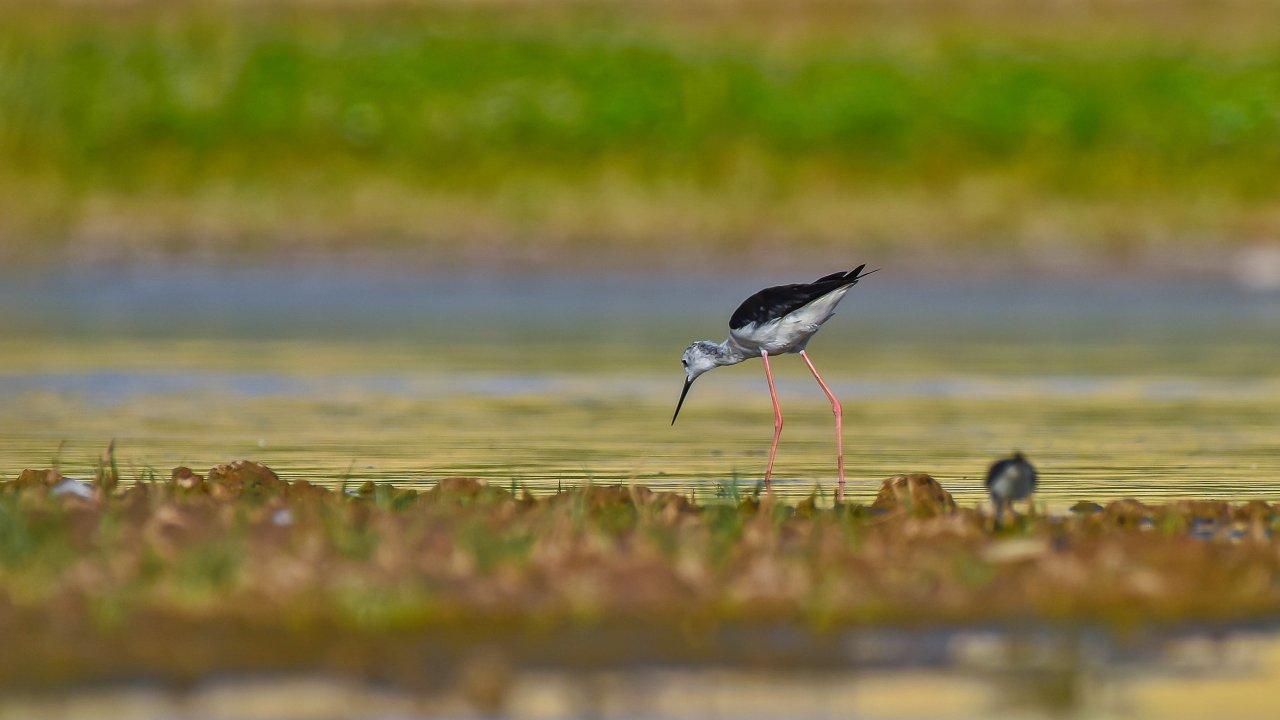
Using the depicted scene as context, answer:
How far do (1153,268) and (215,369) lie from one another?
45.6ft

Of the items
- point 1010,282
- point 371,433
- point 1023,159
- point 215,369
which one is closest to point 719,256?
point 1010,282

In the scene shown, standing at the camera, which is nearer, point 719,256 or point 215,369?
point 215,369

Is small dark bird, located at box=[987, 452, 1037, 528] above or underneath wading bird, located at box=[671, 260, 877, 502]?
underneath

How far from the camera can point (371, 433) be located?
531 inches

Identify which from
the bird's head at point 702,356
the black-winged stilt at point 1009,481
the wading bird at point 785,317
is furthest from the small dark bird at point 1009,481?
the bird's head at point 702,356

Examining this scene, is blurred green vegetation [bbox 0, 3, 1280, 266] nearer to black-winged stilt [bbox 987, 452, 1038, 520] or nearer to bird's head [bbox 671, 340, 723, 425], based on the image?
bird's head [bbox 671, 340, 723, 425]

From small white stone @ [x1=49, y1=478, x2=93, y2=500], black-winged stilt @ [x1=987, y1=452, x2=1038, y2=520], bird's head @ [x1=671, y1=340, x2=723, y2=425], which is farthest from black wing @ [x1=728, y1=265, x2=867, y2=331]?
small white stone @ [x1=49, y1=478, x2=93, y2=500]

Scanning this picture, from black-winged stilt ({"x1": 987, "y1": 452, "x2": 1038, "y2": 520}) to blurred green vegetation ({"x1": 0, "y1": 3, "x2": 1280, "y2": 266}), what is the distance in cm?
2141

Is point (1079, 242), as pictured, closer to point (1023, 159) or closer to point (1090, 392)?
point (1023, 159)

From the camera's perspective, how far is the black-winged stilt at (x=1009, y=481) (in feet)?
28.7

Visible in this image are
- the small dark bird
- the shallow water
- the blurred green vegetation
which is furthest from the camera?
the blurred green vegetation

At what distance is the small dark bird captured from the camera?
874 centimetres

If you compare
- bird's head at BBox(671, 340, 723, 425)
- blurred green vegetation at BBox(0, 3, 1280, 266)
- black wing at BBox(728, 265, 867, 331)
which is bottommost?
bird's head at BBox(671, 340, 723, 425)

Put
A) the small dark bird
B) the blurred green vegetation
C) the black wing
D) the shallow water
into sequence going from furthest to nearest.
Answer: the blurred green vegetation
the shallow water
the black wing
the small dark bird
